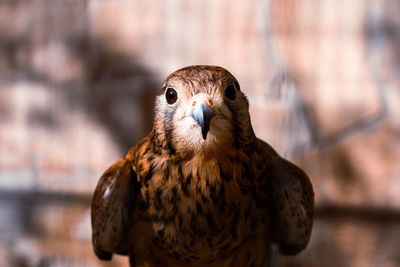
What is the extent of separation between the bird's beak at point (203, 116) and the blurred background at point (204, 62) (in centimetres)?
101

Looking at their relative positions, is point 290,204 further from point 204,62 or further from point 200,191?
point 204,62

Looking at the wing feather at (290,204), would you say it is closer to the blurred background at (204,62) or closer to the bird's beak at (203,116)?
the bird's beak at (203,116)

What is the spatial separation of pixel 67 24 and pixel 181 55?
1.52ft

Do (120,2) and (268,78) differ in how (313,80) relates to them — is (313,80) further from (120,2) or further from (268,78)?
(120,2)

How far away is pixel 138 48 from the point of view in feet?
7.95

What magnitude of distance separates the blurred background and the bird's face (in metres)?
0.84

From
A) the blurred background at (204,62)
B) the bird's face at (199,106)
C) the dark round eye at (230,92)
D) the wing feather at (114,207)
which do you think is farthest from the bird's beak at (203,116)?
the blurred background at (204,62)

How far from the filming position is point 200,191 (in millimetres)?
1528

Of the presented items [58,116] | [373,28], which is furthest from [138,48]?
[373,28]

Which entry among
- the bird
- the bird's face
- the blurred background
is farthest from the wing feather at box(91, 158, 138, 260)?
the blurred background

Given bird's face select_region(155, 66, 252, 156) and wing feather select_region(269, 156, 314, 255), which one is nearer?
bird's face select_region(155, 66, 252, 156)

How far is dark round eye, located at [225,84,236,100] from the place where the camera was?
1.48 meters

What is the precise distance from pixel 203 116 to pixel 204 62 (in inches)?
41.9

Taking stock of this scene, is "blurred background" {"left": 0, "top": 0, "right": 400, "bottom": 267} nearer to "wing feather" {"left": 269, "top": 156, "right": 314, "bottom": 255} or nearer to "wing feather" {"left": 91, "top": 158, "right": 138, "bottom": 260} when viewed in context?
"wing feather" {"left": 269, "top": 156, "right": 314, "bottom": 255}
